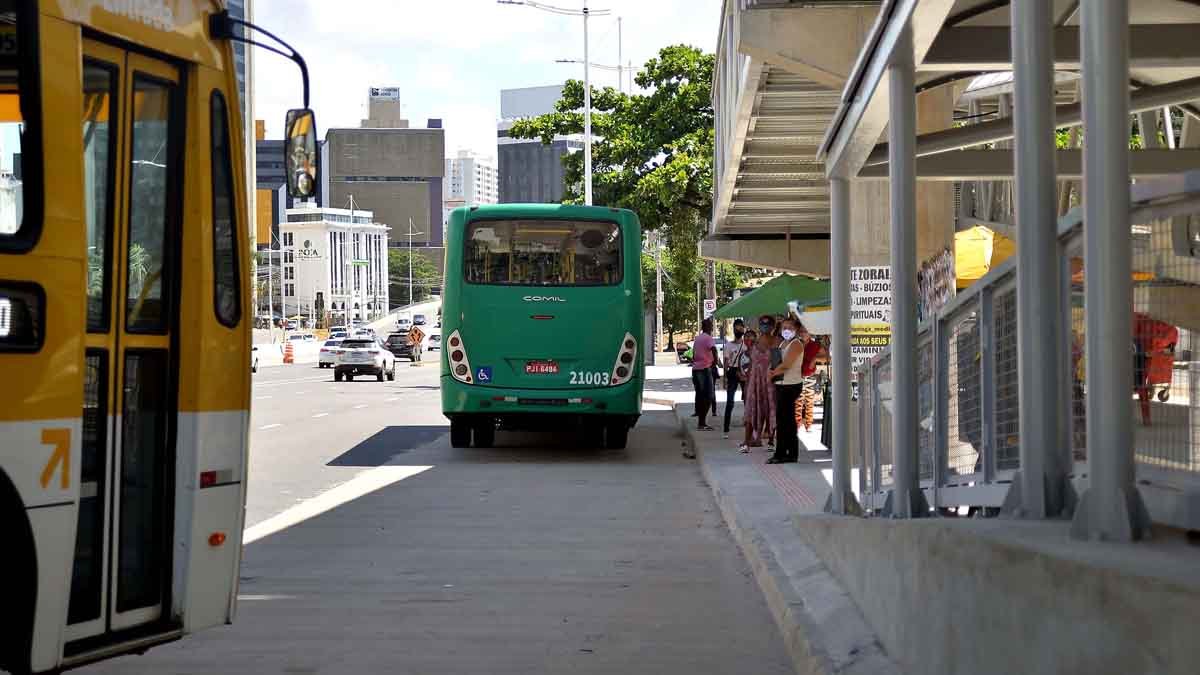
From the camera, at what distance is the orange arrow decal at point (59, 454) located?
6129mm

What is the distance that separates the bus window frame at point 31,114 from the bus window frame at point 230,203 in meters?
1.18

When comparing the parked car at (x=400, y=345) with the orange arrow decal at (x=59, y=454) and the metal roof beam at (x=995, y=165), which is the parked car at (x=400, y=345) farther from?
the orange arrow decal at (x=59, y=454)

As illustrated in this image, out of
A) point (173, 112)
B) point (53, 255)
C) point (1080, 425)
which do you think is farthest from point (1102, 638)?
point (173, 112)

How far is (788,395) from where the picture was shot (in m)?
19.9

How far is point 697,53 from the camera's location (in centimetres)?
4328

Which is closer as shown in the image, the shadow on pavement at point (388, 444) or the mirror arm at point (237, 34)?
the mirror arm at point (237, 34)

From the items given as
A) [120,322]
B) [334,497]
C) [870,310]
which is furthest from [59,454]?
[870,310]

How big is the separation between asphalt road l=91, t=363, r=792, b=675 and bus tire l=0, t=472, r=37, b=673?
217cm

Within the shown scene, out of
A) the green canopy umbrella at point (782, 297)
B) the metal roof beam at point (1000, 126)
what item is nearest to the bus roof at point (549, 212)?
the green canopy umbrella at point (782, 297)

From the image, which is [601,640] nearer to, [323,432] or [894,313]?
[894,313]

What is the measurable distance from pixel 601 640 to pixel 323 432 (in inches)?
746

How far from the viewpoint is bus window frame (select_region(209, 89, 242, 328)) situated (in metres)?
7.30

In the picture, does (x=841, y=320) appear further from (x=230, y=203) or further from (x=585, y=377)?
(x=585, y=377)

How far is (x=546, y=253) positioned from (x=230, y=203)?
1497 cm
